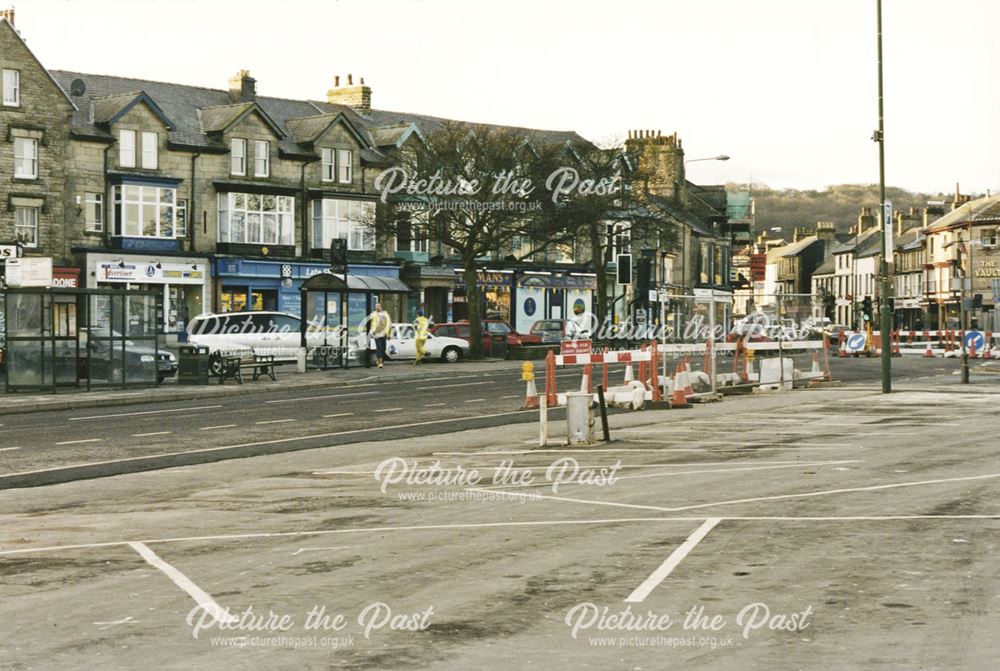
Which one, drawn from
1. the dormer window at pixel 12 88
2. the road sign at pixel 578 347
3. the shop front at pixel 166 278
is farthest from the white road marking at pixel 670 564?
the dormer window at pixel 12 88

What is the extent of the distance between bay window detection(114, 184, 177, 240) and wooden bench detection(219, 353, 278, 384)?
Answer: 1921 cm

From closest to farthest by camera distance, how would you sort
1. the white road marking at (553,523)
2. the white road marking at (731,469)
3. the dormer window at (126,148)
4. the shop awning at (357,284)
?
the white road marking at (553,523), the white road marking at (731,469), the shop awning at (357,284), the dormer window at (126,148)

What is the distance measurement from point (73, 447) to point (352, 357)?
2242 centimetres

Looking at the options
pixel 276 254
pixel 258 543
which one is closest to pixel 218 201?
pixel 276 254

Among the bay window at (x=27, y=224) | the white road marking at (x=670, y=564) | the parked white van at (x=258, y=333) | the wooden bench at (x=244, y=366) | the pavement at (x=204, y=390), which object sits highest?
the bay window at (x=27, y=224)

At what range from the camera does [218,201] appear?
57906 millimetres

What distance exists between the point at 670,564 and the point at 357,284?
48807mm

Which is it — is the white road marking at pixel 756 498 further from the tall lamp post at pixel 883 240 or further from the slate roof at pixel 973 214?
the slate roof at pixel 973 214

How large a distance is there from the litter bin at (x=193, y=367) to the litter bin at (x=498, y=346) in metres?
17.0

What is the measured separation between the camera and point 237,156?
5881 centimetres

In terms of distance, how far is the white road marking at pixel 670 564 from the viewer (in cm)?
803

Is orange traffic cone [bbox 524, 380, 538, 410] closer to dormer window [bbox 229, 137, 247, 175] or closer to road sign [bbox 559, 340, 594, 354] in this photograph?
road sign [bbox 559, 340, 594, 354]

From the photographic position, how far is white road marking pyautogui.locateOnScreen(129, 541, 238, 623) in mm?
7625

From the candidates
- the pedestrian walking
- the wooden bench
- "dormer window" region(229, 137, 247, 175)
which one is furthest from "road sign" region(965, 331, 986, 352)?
"dormer window" region(229, 137, 247, 175)
